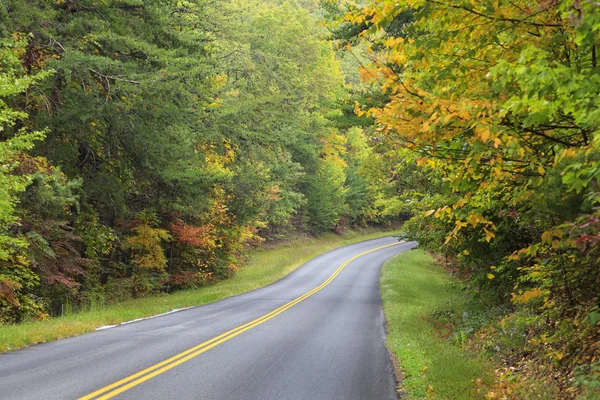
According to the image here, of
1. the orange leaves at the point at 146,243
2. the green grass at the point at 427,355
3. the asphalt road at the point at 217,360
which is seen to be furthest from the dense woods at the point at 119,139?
the green grass at the point at 427,355

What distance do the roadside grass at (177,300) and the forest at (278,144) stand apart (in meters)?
1.56

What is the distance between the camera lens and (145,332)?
11484 millimetres

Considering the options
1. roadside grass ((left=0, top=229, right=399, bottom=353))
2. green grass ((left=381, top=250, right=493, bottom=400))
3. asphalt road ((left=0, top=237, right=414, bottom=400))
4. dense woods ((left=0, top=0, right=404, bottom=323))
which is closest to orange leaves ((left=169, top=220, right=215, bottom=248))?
dense woods ((left=0, top=0, right=404, bottom=323))

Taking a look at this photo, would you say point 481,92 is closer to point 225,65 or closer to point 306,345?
point 306,345

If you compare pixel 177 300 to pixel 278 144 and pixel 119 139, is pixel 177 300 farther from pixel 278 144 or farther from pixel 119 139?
pixel 278 144

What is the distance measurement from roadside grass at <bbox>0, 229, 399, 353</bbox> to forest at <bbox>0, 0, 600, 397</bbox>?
1.56 meters

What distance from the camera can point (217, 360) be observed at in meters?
8.83

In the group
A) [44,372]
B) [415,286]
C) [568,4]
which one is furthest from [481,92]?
[415,286]

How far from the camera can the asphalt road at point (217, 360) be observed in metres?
6.87

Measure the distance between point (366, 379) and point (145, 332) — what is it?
19.3 feet

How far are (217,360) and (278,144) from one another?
12.0 m

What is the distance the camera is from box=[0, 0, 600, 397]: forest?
418 cm

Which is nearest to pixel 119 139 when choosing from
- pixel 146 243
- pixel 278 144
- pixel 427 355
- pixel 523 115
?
pixel 146 243

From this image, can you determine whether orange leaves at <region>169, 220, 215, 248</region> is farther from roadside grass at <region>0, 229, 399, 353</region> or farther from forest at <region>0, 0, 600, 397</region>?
roadside grass at <region>0, 229, 399, 353</region>
